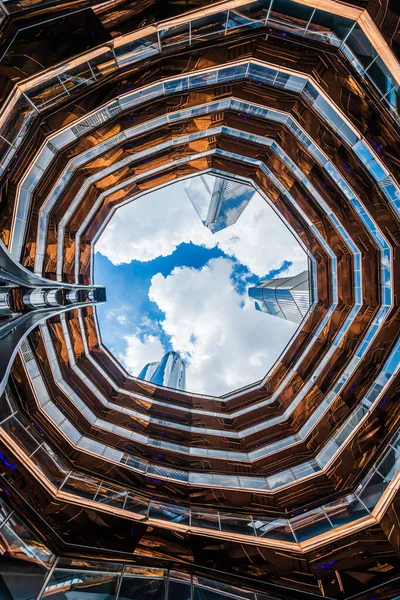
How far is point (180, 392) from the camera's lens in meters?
23.6

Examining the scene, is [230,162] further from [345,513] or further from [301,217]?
[345,513]

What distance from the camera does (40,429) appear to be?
15.3 metres

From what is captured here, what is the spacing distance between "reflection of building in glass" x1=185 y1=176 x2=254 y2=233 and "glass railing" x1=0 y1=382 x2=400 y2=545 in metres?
42.6

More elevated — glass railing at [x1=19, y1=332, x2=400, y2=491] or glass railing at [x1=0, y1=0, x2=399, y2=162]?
glass railing at [x1=0, y1=0, x2=399, y2=162]

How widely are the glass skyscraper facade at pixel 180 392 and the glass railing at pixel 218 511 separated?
0.11 m

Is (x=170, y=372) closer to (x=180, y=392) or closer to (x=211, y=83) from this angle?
(x=180, y=392)

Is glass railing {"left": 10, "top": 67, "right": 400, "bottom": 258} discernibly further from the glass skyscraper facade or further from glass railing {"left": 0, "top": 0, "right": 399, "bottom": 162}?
glass railing {"left": 0, "top": 0, "right": 399, "bottom": 162}

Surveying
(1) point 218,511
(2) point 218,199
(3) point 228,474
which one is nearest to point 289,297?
(3) point 228,474

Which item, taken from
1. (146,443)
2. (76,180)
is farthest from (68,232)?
(146,443)

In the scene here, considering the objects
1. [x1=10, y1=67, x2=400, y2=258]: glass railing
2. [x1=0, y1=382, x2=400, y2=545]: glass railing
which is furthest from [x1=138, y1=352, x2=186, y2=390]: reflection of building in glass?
[x1=10, y1=67, x2=400, y2=258]: glass railing

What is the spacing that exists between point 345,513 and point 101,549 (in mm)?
10424

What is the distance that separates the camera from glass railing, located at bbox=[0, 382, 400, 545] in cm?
1241

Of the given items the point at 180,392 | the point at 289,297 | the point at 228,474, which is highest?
the point at 289,297

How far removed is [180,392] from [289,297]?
24.9m
